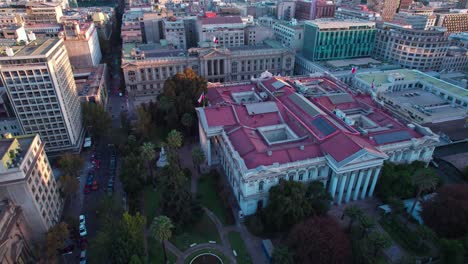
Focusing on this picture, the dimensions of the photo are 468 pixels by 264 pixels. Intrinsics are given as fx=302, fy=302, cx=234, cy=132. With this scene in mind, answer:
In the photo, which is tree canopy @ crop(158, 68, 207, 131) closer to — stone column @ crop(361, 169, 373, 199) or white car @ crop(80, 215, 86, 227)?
white car @ crop(80, 215, 86, 227)

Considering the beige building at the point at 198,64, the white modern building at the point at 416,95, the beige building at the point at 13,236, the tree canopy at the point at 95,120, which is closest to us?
the beige building at the point at 13,236

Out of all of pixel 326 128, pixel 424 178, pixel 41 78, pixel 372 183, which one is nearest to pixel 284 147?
pixel 326 128

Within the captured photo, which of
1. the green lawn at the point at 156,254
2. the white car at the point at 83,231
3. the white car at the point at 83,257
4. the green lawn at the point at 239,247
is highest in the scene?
the white car at the point at 83,231

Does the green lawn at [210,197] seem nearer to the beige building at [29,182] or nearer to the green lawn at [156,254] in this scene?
the green lawn at [156,254]

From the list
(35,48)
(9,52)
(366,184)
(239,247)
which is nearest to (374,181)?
(366,184)

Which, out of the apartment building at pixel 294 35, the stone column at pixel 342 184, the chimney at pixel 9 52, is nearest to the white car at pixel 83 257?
the chimney at pixel 9 52

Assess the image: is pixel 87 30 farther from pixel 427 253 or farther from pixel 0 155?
pixel 427 253
